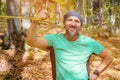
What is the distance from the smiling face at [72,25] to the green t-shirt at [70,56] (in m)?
0.13

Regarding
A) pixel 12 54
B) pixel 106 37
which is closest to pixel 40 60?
pixel 12 54

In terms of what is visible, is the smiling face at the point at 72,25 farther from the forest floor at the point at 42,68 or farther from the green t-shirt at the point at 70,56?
the forest floor at the point at 42,68

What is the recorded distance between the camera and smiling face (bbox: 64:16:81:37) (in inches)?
153

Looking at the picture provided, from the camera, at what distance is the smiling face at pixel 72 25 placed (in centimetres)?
388

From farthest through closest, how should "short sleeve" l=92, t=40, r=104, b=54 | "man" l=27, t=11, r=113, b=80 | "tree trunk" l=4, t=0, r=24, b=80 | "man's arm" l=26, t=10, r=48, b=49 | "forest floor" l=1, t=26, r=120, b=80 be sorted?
1. "tree trunk" l=4, t=0, r=24, b=80
2. "forest floor" l=1, t=26, r=120, b=80
3. "short sleeve" l=92, t=40, r=104, b=54
4. "man" l=27, t=11, r=113, b=80
5. "man's arm" l=26, t=10, r=48, b=49

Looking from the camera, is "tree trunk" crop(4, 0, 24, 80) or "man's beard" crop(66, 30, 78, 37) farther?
"tree trunk" crop(4, 0, 24, 80)

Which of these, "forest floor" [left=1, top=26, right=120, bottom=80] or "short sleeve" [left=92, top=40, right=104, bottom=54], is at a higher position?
"short sleeve" [left=92, top=40, right=104, bottom=54]

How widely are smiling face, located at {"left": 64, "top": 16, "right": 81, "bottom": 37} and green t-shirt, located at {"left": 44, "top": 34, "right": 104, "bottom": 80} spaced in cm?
13

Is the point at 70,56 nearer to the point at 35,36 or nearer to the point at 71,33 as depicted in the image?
the point at 71,33

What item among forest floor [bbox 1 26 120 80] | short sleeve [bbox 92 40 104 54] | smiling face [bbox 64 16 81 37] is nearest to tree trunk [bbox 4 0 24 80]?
forest floor [bbox 1 26 120 80]

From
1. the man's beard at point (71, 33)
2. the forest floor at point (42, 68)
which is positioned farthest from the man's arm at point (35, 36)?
the forest floor at point (42, 68)

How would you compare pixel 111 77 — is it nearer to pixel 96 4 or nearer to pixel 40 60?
pixel 40 60

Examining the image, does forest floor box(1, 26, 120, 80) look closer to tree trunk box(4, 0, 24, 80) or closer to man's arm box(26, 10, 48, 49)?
tree trunk box(4, 0, 24, 80)

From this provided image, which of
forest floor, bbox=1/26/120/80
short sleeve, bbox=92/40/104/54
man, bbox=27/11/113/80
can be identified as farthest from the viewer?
forest floor, bbox=1/26/120/80
